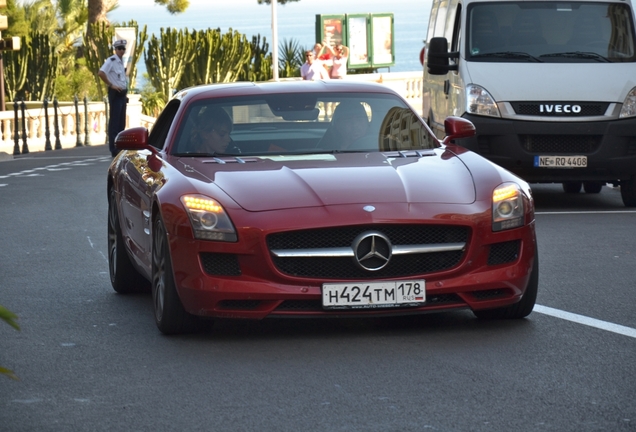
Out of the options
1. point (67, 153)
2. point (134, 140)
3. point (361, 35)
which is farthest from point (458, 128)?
point (361, 35)

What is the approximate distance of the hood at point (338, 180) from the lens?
7.51 m

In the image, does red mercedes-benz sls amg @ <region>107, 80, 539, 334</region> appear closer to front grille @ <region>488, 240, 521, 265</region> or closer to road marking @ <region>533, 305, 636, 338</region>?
front grille @ <region>488, 240, 521, 265</region>

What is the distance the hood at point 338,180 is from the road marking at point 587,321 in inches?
37.5

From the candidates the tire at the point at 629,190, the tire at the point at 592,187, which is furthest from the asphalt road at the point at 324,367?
the tire at the point at 592,187

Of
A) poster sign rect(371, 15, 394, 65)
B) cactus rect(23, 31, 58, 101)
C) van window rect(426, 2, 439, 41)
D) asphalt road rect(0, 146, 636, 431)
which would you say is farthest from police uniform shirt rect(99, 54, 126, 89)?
poster sign rect(371, 15, 394, 65)

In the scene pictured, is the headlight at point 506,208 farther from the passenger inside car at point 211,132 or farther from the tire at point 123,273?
the tire at point 123,273

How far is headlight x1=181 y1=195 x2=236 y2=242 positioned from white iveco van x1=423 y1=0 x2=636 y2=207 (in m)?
7.53

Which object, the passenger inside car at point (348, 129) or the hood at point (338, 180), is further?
the passenger inside car at point (348, 129)

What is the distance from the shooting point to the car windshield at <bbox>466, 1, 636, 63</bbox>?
1501cm

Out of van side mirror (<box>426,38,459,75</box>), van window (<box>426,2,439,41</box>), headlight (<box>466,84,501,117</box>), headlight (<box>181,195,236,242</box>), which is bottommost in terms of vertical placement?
headlight (<box>181,195,236,242</box>)

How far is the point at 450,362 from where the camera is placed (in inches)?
269

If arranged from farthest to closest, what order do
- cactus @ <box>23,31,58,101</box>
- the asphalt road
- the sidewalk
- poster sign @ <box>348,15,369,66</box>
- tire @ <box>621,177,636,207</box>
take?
poster sign @ <box>348,15,369,66</box> < cactus @ <box>23,31,58,101</box> < the sidewalk < tire @ <box>621,177,636,207</box> < the asphalt road

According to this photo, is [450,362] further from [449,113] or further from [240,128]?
[449,113]

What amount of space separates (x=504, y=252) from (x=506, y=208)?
0.23 m
